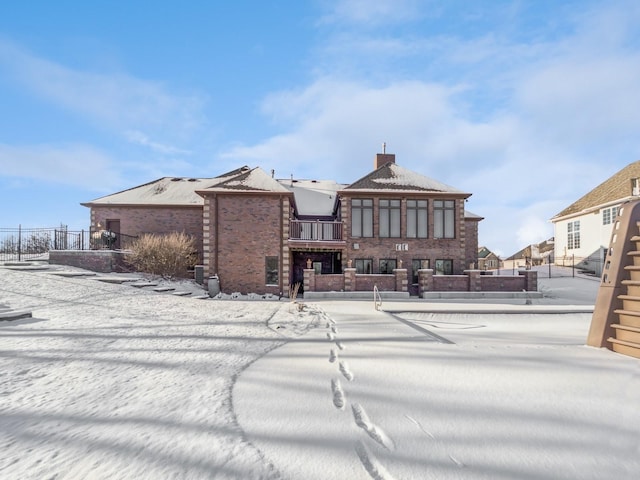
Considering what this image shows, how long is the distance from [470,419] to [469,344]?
3410mm

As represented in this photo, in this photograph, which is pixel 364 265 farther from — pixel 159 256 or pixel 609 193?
pixel 609 193

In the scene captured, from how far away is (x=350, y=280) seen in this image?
695 inches

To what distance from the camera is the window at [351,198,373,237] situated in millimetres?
20156

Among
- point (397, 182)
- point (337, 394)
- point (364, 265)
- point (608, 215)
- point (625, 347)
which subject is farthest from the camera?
point (608, 215)

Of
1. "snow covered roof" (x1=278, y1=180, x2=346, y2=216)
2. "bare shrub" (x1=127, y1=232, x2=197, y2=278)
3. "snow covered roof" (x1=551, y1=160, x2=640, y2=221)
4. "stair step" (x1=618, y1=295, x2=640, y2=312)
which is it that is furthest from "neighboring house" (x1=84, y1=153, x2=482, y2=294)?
"stair step" (x1=618, y1=295, x2=640, y2=312)

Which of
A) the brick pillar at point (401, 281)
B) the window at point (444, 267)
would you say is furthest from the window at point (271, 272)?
the window at point (444, 267)

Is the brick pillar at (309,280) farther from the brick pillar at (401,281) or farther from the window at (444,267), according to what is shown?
the window at (444,267)

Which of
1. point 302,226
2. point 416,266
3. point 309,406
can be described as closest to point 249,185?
point 302,226

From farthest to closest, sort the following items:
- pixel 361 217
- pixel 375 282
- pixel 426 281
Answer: pixel 361 217, pixel 375 282, pixel 426 281

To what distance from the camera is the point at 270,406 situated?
11.2 ft

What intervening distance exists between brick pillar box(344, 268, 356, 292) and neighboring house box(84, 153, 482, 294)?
68.0 inches

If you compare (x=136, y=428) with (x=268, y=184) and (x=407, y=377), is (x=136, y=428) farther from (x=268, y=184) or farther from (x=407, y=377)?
(x=268, y=184)

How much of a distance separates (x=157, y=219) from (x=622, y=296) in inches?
907

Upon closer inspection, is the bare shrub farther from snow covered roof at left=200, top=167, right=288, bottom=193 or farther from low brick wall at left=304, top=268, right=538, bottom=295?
low brick wall at left=304, top=268, right=538, bottom=295
